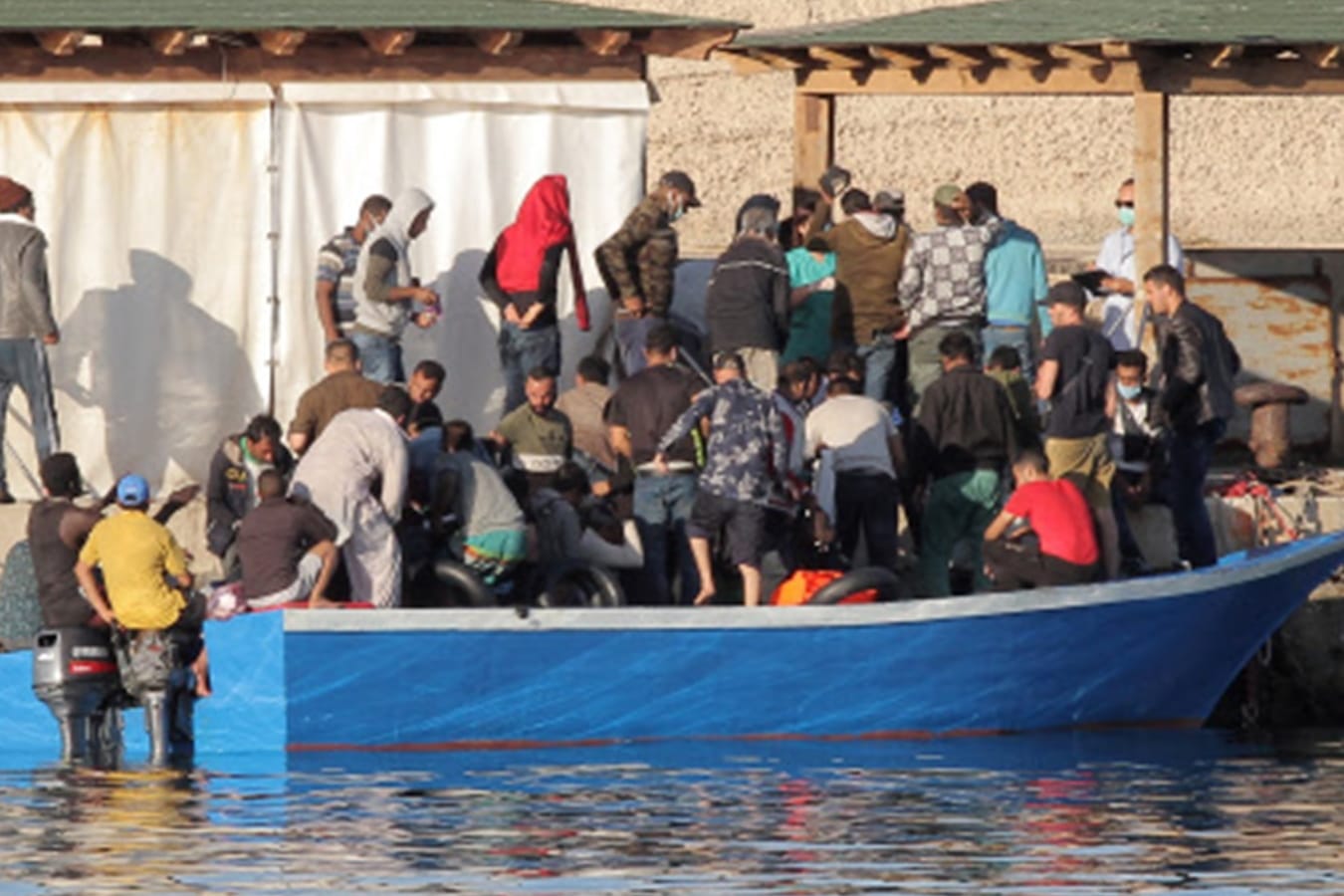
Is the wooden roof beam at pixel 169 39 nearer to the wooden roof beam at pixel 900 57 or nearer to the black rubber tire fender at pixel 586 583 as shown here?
the black rubber tire fender at pixel 586 583

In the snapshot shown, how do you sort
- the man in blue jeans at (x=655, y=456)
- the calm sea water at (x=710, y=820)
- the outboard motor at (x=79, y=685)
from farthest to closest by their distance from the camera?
the man in blue jeans at (x=655, y=456) → the outboard motor at (x=79, y=685) → the calm sea water at (x=710, y=820)

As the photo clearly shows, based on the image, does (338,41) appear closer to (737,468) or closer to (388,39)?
(388,39)

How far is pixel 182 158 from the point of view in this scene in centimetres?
2373

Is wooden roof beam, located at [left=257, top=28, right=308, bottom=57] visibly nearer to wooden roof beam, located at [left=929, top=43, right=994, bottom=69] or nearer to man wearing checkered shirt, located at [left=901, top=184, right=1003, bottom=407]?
man wearing checkered shirt, located at [left=901, top=184, right=1003, bottom=407]

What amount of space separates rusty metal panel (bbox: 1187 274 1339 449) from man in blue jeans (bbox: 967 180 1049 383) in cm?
403

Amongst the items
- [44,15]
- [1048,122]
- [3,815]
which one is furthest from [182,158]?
[1048,122]

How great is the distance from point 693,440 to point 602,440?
120cm

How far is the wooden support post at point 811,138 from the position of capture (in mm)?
26141

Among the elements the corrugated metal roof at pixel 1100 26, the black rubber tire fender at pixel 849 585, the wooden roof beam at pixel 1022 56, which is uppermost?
the corrugated metal roof at pixel 1100 26

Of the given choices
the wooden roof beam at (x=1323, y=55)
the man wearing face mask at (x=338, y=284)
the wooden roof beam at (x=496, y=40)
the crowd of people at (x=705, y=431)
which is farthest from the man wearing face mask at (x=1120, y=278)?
the man wearing face mask at (x=338, y=284)

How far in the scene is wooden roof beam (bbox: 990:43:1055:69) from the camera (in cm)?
2467

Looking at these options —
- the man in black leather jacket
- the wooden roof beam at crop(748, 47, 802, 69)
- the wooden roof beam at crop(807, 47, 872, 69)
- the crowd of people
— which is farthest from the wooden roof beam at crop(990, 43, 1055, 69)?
the man in black leather jacket

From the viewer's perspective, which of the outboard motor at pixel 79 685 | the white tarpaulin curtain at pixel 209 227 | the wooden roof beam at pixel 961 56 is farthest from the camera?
the wooden roof beam at pixel 961 56

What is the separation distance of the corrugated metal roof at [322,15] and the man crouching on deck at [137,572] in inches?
138
